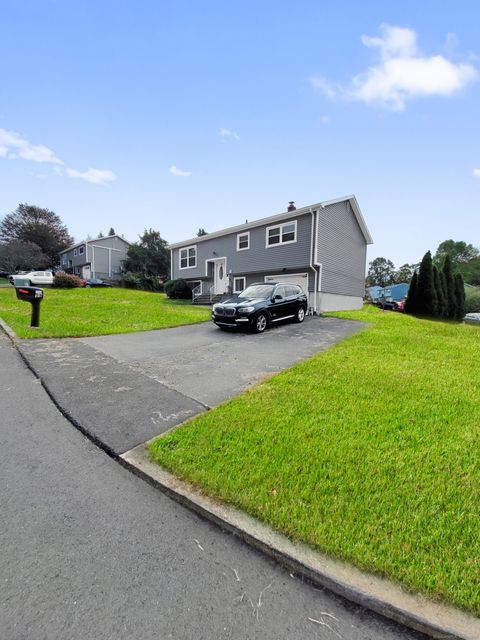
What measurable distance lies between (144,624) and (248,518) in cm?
87

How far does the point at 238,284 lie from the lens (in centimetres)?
2064

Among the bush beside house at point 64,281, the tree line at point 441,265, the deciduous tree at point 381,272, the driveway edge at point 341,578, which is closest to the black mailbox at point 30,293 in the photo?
the driveway edge at point 341,578

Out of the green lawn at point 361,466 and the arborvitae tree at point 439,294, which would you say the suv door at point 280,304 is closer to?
the green lawn at point 361,466

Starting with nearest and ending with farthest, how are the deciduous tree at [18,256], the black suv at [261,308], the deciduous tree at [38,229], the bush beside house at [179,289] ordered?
the black suv at [261,308] → the bush beside house at [179,289] → the deciduous tree at [18,256] → the deciduous tree at [38,229]

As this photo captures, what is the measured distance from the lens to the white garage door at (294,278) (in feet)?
54.7

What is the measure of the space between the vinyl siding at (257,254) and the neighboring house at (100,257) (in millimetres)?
21788

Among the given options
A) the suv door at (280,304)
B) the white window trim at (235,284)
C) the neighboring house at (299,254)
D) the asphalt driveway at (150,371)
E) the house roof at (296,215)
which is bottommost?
the asphalt driveway at (150,371)

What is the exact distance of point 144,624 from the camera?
58.8 inches

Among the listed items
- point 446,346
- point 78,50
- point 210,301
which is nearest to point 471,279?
point 210,301

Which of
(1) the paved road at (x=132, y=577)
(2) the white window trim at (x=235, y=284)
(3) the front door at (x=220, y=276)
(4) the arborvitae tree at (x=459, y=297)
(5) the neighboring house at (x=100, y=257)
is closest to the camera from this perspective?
(1) the paved road at (x=132, y=577)

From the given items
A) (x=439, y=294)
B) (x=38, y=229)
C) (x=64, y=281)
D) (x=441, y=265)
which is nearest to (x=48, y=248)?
(x=38, y=229)

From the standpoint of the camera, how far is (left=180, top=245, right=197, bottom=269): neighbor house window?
23906 mm

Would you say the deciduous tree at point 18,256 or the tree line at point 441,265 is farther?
the tree line at point 441,265

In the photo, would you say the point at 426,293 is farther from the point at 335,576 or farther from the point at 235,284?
the point at 335,576
